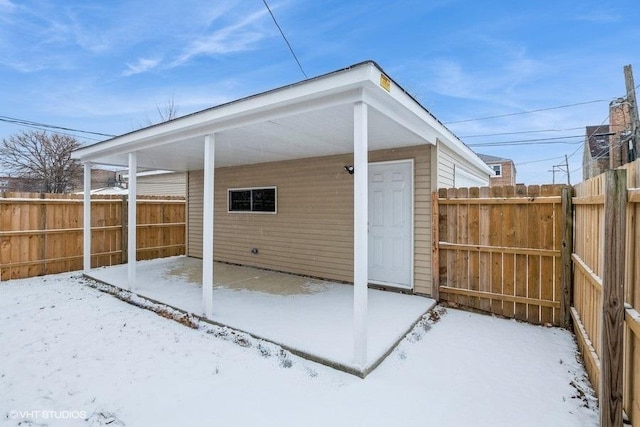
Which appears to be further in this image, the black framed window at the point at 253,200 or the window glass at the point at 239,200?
the window glass at the point at 239,200

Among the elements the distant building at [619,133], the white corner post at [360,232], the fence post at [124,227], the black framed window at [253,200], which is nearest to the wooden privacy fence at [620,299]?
the white corner post at [360,232]

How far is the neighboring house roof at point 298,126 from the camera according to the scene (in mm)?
3078

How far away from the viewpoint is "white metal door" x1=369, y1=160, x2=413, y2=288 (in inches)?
211

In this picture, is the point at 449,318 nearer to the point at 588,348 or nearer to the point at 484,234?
the point at 484,234

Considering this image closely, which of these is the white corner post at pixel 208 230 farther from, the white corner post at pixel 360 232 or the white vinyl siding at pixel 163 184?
the white vinyl siding at pixel 163 184

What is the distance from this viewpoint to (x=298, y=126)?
4.11 metres

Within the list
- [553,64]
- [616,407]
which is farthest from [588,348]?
A: [553,64]

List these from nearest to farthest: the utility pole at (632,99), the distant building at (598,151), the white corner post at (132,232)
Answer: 1. the white corner post at (132,232)
2. the utility pole at (632,99)
3. the distant building at (598,151)

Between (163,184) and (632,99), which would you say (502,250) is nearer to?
(632,99)

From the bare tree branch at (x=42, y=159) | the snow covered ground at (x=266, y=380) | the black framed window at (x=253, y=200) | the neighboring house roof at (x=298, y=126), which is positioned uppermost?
the bare tree branch at (x=42, y=159)

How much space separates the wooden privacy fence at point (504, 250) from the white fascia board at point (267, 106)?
2715 millimetres

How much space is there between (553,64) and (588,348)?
1417 centimetres

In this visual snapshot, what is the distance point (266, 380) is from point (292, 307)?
1754 mm

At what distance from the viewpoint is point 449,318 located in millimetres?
4426
